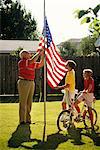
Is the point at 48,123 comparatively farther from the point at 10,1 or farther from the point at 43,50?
the point at 10,1

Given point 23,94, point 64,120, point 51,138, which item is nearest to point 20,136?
point 51,138

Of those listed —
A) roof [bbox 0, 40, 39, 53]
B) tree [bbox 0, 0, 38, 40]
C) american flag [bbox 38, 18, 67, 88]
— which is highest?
tree [bbox 0, 0, 38, 40]

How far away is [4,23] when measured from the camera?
64.8 meters

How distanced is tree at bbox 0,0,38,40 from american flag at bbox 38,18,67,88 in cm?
5073

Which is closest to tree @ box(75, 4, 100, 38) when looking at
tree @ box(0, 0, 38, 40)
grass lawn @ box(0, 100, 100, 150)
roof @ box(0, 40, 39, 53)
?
grass lawn @ box(0, 100, 100, 150)

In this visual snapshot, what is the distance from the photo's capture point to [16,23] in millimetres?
65438

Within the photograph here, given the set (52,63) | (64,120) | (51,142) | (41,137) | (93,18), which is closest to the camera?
(93,18)

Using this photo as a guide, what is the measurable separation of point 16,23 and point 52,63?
55196 mm

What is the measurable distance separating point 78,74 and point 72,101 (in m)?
12.7

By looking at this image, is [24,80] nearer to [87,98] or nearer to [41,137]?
[87,98]

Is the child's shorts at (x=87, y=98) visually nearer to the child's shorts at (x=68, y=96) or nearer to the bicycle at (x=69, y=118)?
the bicycle at (x=69, y=118)

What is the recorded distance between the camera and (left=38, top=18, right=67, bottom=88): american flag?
1088cm

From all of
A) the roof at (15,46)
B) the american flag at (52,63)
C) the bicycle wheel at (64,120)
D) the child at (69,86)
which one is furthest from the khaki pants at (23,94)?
the roof at (15,46)

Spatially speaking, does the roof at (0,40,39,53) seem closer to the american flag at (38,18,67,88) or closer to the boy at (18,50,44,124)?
the american flag at (38,18,67,88)
